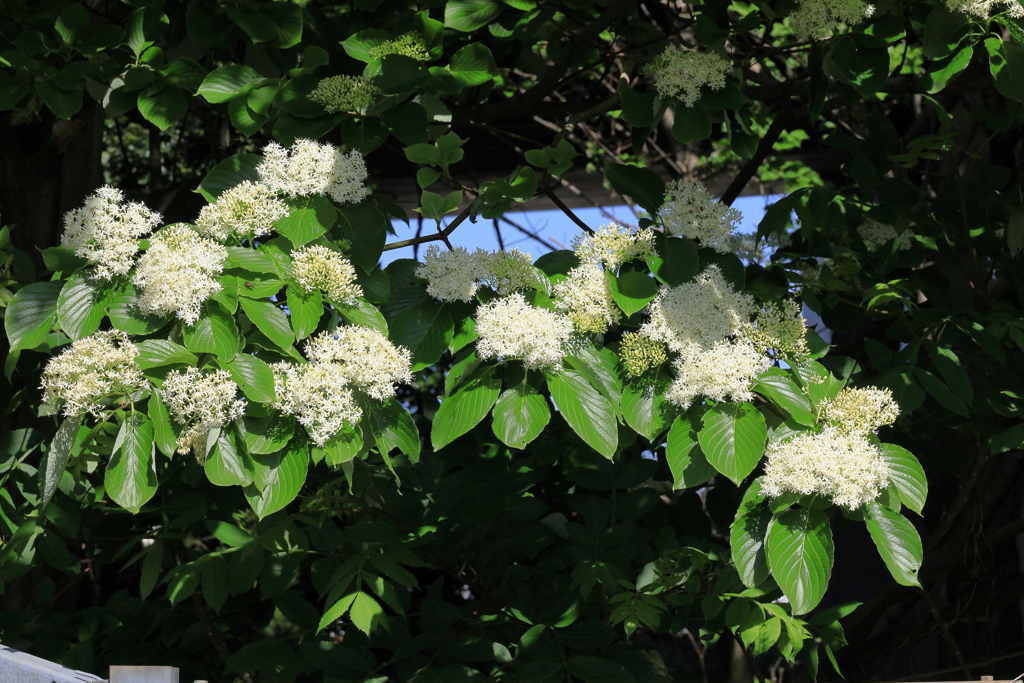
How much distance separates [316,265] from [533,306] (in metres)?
0.41

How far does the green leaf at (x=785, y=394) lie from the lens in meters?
1.47

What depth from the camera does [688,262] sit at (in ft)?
5.42

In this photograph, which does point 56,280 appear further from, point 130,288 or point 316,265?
point 316,265

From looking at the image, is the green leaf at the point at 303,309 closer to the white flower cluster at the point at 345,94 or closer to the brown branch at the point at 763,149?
the white flower cluster at the point at 345,94

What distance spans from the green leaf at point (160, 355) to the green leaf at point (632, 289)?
2.45 feet

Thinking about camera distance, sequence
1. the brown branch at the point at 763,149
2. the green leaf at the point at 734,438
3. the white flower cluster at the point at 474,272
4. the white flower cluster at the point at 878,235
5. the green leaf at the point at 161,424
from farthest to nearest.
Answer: the brown branch at the point at 763,149, the white flower cluster at the point at 878,235, the white flower cluster at the point at 474,272, the green leaf at the point at 734,438, the green leaf at the point at 161,424

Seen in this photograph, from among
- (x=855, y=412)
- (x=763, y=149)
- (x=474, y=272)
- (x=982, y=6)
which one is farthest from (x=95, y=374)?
(x=763, y=149)

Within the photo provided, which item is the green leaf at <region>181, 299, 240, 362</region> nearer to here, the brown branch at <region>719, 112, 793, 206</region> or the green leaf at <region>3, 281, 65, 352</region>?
the green leaf at <region>3, 281, 65, 352</region>

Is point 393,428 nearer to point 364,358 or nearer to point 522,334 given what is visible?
point 364,358

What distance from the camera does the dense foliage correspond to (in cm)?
138

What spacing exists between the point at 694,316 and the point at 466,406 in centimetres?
46

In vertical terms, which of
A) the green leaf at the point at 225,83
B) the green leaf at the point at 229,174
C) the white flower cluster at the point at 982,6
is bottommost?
the green leaf at the point at 229,174

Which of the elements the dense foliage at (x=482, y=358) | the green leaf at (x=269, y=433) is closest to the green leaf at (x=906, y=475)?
the dense foliage at (x=482, y=358)

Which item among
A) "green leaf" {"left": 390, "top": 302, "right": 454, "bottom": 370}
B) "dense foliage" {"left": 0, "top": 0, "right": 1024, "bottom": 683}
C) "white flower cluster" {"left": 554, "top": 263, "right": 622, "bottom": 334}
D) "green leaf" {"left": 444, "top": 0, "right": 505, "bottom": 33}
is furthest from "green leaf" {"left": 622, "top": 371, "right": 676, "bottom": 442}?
"green leaf" {"left": 444, "top": 0, "right": 505, "bottom": 33}
